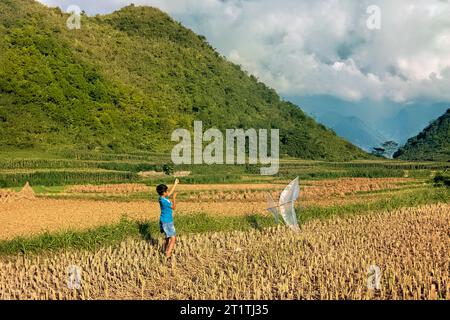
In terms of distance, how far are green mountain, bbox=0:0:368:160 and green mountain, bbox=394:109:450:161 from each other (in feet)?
52.4

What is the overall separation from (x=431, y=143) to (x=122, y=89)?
184 ft

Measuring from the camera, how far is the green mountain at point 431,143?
77.4 metres

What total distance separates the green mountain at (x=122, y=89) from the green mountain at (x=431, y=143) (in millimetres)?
15960

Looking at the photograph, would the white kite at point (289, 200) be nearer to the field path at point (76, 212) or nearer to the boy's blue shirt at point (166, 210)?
the boy's blue shirt at point (166, 210)

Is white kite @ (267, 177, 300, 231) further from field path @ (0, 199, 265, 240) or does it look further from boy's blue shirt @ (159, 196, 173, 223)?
field path @ (0, 199, 265, 240)

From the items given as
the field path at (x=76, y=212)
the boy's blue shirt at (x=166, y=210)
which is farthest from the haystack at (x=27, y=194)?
the boy's blue shirt at (x=166, y=210)


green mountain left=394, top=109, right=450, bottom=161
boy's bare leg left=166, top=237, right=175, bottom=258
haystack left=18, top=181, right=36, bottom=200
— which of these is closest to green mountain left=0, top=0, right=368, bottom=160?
green mountain left=394, top=109, right=450, bottom=161

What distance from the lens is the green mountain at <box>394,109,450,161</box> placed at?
3049 inches

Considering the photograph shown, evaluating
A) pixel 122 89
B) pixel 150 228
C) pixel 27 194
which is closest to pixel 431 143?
pixel 122 89

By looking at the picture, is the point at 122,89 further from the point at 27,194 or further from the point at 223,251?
the point at 223,251

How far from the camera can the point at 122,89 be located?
172ft

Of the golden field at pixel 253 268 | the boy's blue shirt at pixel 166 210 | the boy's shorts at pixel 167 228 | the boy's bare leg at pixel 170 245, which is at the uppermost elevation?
the boy's blue shirt at pixel 166 210

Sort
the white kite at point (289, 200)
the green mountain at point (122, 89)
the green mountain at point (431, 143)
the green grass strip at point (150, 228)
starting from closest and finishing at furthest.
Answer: the green grass strip at point (150, 228), the white kite at point (289, 200), the green mountain at point (122, 89), the green mountain at point (431, 143)
